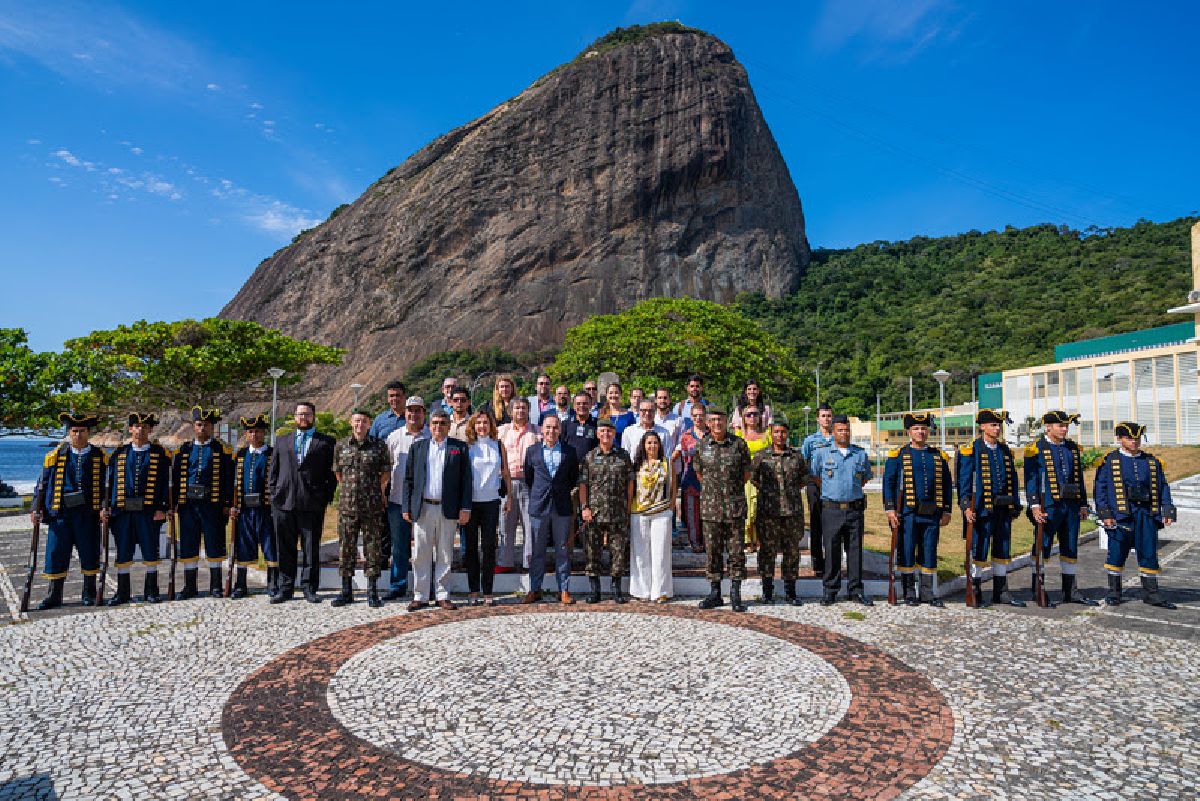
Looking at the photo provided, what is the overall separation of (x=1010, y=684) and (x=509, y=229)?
282ft

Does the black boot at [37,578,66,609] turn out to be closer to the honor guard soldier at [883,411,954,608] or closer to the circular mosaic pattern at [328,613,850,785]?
the circular mosaic pattern at [328,613,850,785]

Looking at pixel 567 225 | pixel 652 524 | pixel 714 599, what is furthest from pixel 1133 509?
pixel 567 225

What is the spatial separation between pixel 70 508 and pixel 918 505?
881 cm

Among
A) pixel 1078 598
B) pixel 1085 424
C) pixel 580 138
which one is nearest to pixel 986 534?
pixel 1078 598

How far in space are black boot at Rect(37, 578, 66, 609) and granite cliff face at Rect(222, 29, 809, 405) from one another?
241ft

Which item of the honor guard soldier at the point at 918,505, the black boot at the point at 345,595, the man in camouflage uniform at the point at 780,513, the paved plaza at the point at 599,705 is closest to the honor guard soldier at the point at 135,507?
the paved plaza at the point at 599,705

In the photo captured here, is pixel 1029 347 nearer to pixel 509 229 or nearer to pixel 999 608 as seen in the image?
pixel 509 229

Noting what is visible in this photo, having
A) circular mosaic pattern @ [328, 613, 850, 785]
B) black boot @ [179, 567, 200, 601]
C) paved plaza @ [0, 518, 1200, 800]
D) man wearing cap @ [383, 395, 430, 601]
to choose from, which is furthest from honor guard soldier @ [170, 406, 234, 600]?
circular mosaic pattern @ [328, 613, 850, 785]

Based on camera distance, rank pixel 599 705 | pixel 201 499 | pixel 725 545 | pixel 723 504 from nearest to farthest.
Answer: pixel 599 705 → pixel 723 504 → pixel 725 545 → pixel 201 499

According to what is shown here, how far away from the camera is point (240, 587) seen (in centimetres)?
742

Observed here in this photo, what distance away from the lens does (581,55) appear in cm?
10069

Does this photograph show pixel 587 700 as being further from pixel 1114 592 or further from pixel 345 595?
pixel 1114 592

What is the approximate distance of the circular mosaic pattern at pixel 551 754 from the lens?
3.26 m

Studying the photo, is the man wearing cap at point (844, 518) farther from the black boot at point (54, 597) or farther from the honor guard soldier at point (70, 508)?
the black boot at point (54, 597)
